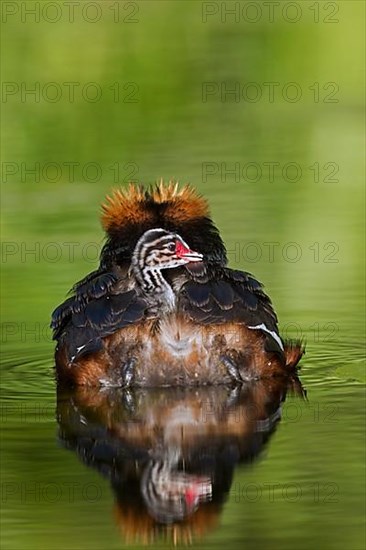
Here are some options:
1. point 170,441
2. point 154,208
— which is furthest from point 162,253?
point 170,441

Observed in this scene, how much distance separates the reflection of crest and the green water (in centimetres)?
9

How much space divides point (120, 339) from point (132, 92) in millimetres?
11799

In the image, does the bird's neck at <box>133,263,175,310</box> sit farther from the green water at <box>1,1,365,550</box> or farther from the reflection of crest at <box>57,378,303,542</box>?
the green water at <box>1,1,365,550</box>

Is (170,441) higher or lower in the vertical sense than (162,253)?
lower

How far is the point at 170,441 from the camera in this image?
9.59m

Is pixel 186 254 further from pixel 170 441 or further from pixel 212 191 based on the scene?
pixel 212 191

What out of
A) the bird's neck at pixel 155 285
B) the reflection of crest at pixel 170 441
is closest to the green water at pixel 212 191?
the reflection of crest at pixel 170 441

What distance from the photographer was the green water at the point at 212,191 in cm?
849

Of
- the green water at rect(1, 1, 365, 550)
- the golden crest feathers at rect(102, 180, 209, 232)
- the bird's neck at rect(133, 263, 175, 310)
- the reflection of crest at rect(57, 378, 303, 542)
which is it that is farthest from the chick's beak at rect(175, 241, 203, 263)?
Result: the green water at rect(1, 1, 365, 550)

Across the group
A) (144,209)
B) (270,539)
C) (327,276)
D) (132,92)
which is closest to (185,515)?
(270,539)

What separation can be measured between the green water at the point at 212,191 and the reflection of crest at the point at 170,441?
90 mm

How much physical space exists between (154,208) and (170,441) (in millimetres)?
2281

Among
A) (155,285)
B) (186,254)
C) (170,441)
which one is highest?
(186,254)

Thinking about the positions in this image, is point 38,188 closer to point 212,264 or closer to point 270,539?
point 212,264
